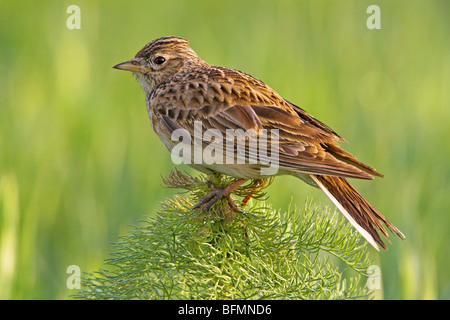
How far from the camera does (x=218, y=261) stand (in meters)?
3.71

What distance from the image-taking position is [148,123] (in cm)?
848

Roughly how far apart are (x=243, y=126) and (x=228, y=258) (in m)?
1.33

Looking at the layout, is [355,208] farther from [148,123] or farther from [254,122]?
[148,123]

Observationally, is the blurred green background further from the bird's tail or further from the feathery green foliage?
the feathery green foliage

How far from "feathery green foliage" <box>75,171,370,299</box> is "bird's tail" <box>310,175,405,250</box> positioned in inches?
4.5

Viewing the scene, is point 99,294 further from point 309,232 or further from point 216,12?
point 216,12

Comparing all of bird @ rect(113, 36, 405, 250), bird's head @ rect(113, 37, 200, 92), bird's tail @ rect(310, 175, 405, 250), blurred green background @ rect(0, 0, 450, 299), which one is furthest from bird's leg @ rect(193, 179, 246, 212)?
bird's head @ rect(113, 37, 200, 92)

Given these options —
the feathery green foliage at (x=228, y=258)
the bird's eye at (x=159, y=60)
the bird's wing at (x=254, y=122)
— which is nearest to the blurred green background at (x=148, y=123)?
the bird's wing at (x=254, y=122)

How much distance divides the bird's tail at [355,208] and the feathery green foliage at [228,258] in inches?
4.5

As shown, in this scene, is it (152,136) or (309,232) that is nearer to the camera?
(309,232)

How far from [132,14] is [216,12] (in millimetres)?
1323

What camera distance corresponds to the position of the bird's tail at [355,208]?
13.5 feet

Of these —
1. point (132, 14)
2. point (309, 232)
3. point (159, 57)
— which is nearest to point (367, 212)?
point (309, 232)

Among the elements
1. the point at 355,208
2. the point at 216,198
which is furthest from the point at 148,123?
the point at 216,198
